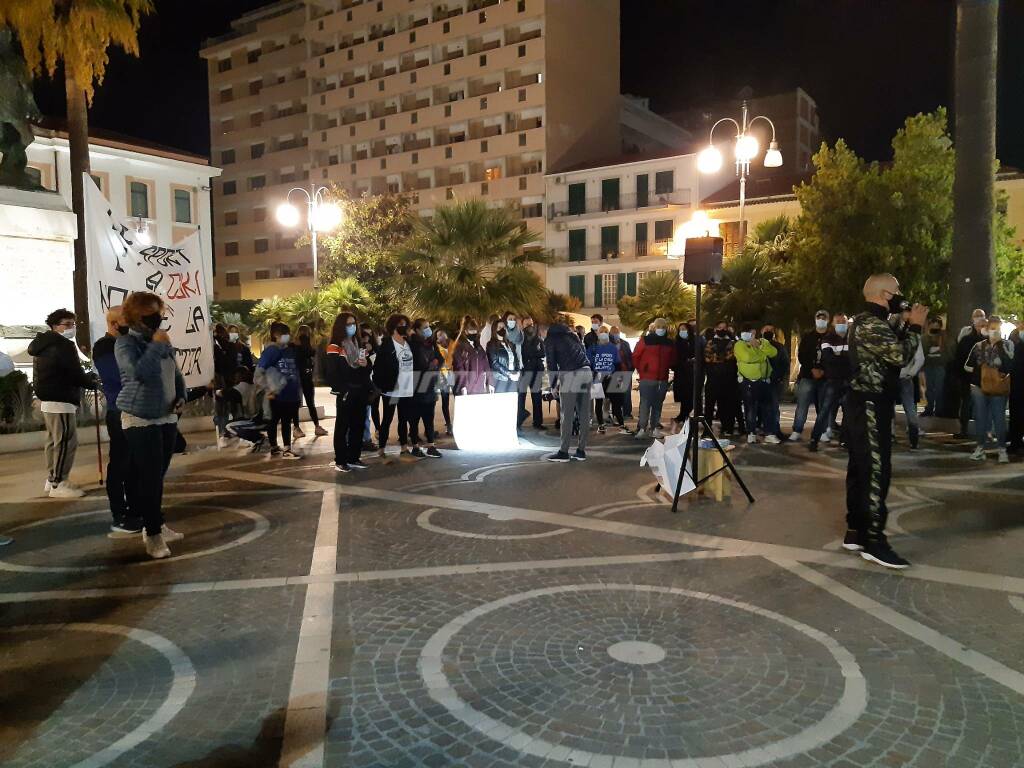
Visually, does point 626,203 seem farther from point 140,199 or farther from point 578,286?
point 140,199

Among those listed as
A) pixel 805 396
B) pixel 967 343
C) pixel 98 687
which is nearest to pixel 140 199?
pixel 805 396

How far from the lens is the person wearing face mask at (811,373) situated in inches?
423

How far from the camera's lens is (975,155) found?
1261 cm

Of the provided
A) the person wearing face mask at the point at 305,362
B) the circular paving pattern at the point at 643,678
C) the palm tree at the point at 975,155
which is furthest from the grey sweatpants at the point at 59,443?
the palm tree at the point at 975,155

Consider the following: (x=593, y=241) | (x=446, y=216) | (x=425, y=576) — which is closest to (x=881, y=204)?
(x=446, y=216)

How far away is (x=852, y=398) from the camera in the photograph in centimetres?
559

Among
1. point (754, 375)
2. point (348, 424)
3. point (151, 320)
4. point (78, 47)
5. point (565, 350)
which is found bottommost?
point (348, 424)

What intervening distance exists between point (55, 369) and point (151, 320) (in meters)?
2.39

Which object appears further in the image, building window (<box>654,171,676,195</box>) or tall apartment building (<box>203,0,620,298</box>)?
tall apartment building (<box>203,0,620,298</box>)

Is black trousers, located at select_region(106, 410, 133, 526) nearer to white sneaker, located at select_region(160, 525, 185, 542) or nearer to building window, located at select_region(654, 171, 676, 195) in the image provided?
white sneaker, located at select_region(160, 525, 185, 542)

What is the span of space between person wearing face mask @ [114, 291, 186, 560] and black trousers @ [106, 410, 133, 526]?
0.59 meters

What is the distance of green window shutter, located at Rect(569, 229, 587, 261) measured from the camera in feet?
151

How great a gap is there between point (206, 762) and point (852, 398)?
467 cm

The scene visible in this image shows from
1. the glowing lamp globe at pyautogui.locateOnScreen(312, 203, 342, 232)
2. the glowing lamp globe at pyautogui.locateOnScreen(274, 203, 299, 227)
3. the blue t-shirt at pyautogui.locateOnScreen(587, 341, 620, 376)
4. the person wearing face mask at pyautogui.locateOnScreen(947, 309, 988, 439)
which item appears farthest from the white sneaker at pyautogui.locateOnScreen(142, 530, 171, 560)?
the glowing lamp globe at pyautogui.locateOnScreen(312, 203, 342, 232)
